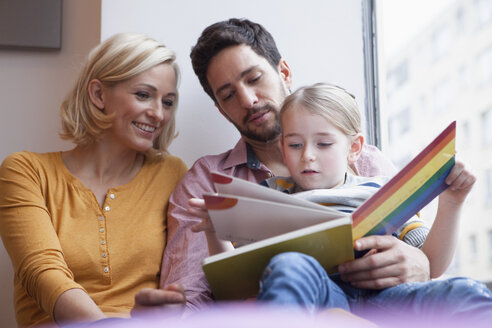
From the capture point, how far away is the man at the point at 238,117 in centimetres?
157

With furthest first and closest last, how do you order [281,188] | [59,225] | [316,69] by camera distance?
[316,69] → [59,225] → [281,188]

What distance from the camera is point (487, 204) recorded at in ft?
12.9

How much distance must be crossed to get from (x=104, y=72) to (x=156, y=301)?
92 centimetres

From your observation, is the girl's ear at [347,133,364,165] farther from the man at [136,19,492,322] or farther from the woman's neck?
the woman's neck

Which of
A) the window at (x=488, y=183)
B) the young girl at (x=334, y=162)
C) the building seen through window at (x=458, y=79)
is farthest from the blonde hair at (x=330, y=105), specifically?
the window at (x=488, y=183)

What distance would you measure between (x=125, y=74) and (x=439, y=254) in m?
1.09

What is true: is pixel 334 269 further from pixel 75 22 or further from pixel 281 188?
pixel 75 22

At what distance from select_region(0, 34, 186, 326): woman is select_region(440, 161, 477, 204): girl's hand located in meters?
0.90

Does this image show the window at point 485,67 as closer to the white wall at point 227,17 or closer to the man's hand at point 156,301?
the white wall at point 227,17

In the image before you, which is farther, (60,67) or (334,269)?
(60,67)

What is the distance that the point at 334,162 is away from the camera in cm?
135

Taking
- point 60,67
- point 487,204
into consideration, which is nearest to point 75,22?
point 60,67

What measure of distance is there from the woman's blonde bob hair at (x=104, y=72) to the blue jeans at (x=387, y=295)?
99 cm

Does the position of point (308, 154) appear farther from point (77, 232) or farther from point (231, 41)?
point (77, 232)
